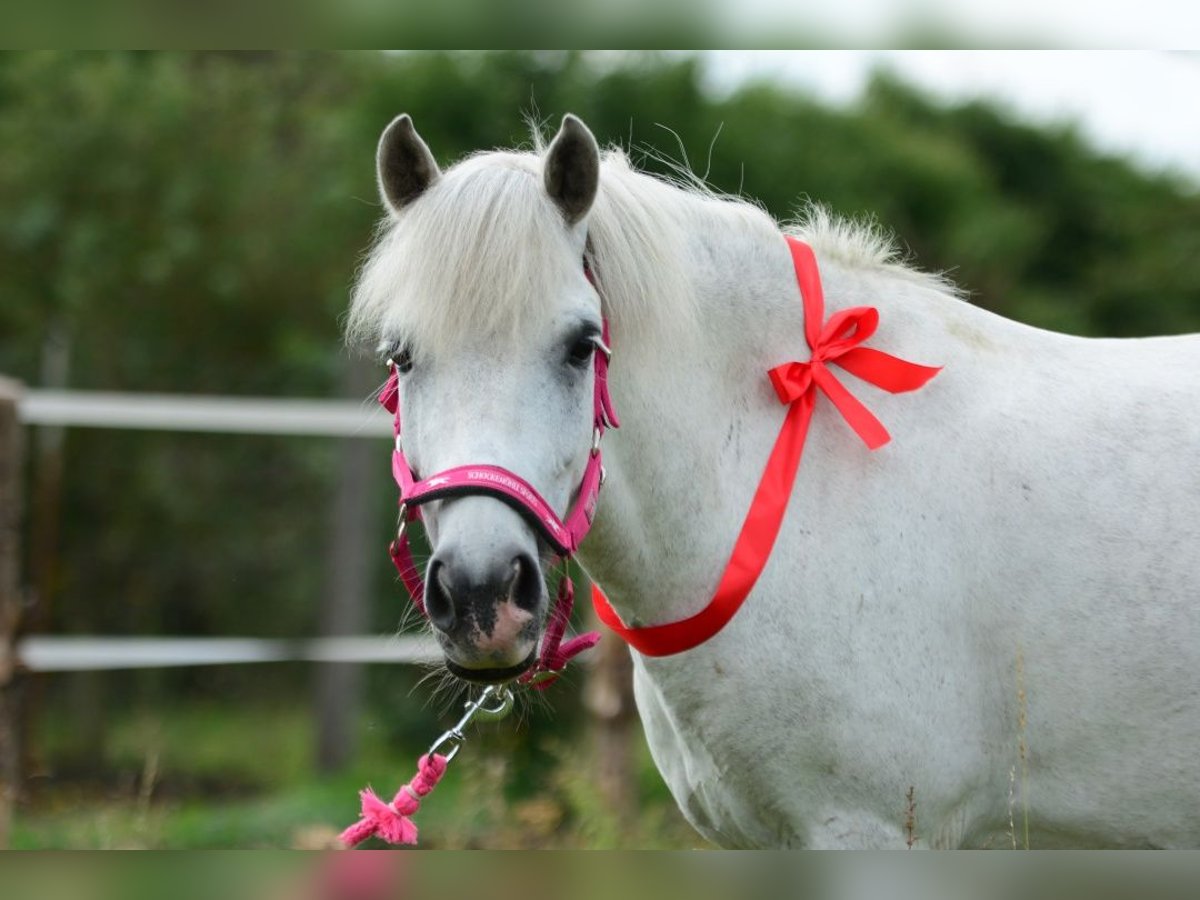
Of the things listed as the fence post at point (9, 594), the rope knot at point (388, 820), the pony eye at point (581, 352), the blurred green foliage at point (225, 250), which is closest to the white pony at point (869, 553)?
the pony eye at point (581, 352)

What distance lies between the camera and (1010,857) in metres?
1.48

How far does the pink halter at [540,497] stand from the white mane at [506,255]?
9 centimetres

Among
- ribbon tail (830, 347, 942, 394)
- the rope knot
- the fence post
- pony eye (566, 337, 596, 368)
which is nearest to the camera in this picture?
pony eye (566, 337, 596, 368)

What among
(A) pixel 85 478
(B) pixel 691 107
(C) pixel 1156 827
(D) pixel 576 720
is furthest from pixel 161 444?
(C) pixel 1156 827

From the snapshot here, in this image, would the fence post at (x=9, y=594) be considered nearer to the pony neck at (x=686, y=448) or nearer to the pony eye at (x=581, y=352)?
the pony neck at (x=686, y=448)

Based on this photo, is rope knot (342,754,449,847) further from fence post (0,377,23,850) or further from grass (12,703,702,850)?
fence post (0,377,23,850)

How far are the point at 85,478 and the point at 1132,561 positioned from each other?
7017 millimetres

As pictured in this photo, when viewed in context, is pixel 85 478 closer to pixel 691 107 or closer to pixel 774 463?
pixel 691 107

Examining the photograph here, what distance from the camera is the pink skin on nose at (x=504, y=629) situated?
2078mm

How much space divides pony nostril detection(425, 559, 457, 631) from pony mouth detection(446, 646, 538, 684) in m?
0.09

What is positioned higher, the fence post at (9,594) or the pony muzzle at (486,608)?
the pony muzzle at (486,608)

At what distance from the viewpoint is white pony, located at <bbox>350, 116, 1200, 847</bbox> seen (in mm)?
2479

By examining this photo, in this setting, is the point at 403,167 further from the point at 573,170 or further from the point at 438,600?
the point at 438,600

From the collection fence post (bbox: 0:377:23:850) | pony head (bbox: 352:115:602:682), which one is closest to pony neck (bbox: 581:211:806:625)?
pony head (bbox: 352:115:602:682)
